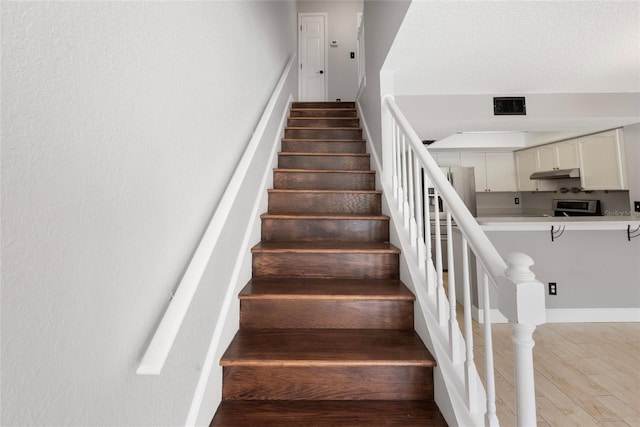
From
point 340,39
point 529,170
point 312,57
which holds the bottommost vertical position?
point 529,170

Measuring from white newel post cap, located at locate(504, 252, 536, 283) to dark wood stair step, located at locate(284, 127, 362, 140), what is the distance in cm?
256

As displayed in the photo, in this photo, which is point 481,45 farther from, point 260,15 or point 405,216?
point 260,15

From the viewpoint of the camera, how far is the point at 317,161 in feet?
8.56

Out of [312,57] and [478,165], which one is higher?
[312,57]

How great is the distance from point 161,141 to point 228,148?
1.75 ft

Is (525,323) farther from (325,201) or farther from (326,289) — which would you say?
(325,201)

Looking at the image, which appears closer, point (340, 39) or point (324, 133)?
point (324, 133)

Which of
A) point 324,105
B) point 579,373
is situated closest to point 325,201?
point 579,373

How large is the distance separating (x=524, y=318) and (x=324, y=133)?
2.72 m

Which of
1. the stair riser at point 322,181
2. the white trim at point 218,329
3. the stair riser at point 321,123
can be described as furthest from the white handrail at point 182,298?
the stair riser at point 321,123

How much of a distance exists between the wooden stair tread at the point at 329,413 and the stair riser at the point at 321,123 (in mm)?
2805

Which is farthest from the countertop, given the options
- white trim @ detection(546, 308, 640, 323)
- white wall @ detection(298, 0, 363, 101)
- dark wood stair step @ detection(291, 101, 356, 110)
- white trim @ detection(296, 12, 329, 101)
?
white trim @ detection(296, 12, 329, 101)

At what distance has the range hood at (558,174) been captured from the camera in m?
4.09

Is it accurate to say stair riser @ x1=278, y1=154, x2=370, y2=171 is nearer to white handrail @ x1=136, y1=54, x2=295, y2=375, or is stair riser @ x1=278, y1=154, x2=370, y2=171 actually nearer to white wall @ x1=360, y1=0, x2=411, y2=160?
white wall @ x1=360, y1=0, x2=411, y2=160
